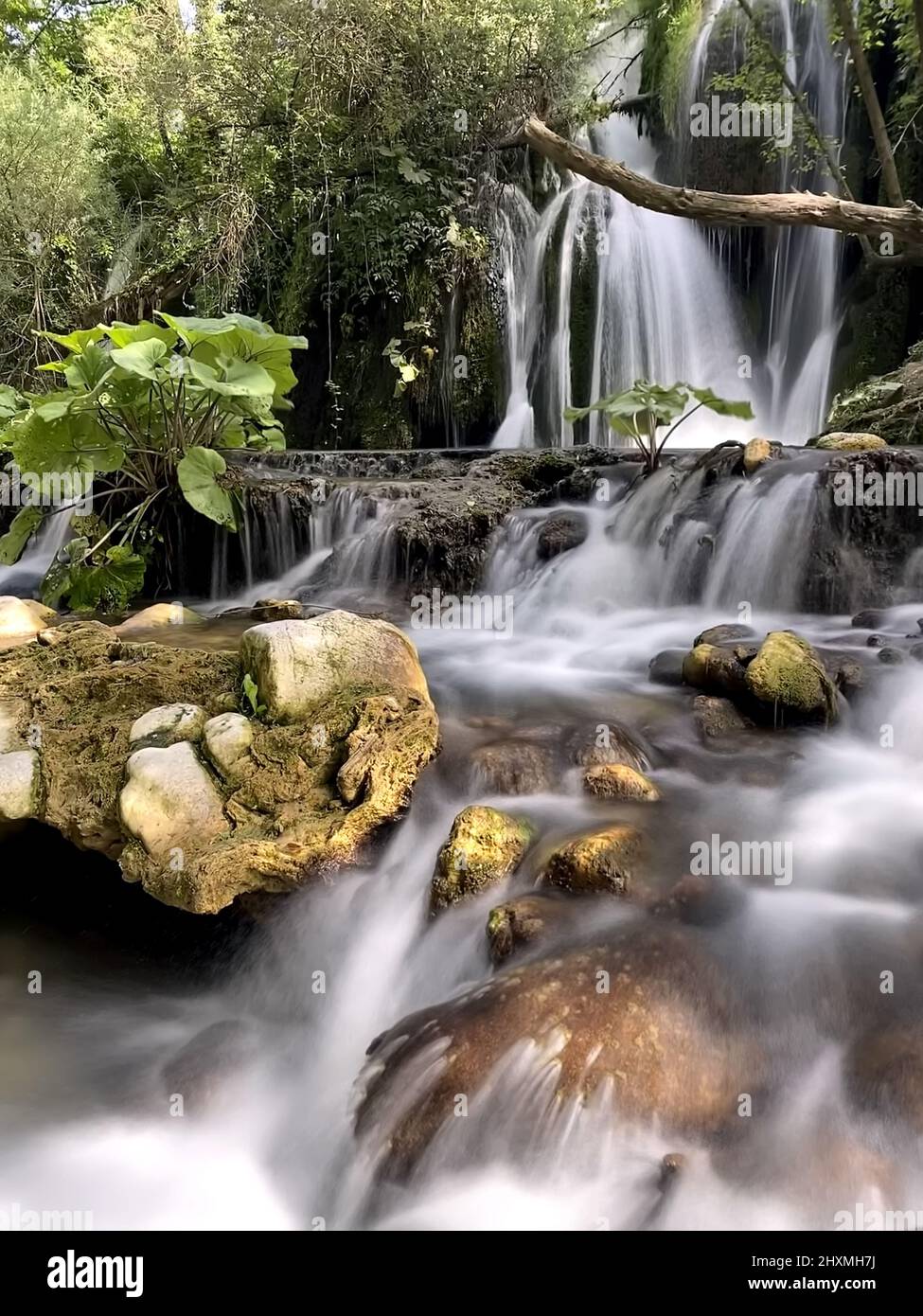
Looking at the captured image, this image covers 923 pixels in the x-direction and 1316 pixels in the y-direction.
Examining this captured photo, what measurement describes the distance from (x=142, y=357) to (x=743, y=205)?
3.69m

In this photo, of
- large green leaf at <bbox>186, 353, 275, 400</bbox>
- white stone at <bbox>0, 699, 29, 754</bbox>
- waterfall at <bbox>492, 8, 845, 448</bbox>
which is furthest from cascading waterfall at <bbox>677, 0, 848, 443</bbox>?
white stone at <bbox>0, 699, 29, 754</bbox>

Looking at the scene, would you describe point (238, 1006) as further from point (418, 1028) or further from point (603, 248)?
point (603, 248)

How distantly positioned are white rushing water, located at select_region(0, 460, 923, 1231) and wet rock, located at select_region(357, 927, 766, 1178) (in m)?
0.02

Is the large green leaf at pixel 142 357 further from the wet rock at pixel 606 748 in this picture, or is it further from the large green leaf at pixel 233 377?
the wet rock at pixel 606 748

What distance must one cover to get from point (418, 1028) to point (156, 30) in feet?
52.9

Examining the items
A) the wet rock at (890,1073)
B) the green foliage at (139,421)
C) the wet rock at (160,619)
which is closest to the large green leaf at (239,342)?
the green foliage at (139,421)

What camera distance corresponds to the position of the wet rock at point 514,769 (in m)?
3.17

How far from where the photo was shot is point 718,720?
3.66 m

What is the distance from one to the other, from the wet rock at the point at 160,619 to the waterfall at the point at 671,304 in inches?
259

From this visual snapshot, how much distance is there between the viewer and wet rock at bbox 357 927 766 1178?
6.36 feet

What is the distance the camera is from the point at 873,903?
2580 mm

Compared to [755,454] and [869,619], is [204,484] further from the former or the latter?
[869,619]

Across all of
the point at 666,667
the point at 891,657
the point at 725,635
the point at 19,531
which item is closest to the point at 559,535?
the point at 725,635

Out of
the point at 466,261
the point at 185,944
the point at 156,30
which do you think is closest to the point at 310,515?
the point at 185,944
